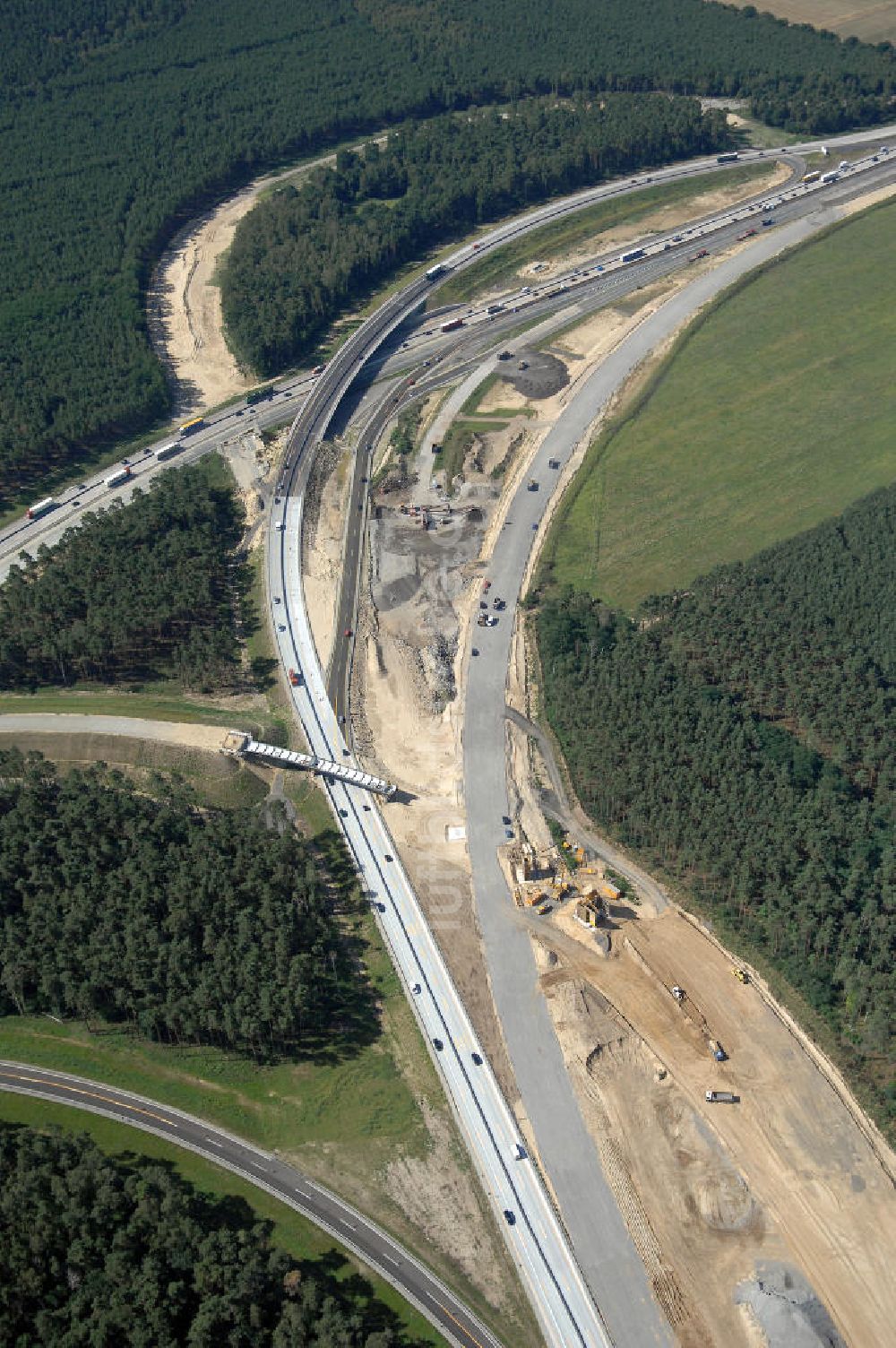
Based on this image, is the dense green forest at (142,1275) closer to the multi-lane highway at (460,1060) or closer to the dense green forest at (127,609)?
the multi-lane highway at (460,1060)

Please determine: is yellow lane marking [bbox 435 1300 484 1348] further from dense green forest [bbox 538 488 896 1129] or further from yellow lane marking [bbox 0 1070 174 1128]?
dense green forest [bbox 538 488 896 1129]

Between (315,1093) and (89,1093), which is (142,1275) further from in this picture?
(315,1093)

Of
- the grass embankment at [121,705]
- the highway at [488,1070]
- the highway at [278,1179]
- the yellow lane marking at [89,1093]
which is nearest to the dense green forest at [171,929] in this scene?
the yellow lane marking at [89,1093]

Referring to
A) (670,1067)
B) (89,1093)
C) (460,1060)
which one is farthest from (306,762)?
(670,1067)

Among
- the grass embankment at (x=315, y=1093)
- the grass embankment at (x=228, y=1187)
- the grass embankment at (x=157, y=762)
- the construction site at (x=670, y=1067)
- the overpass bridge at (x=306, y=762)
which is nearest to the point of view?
the grass embankment at (x=228, y=1187)

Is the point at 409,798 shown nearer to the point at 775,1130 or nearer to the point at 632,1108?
the point at 632,1108
